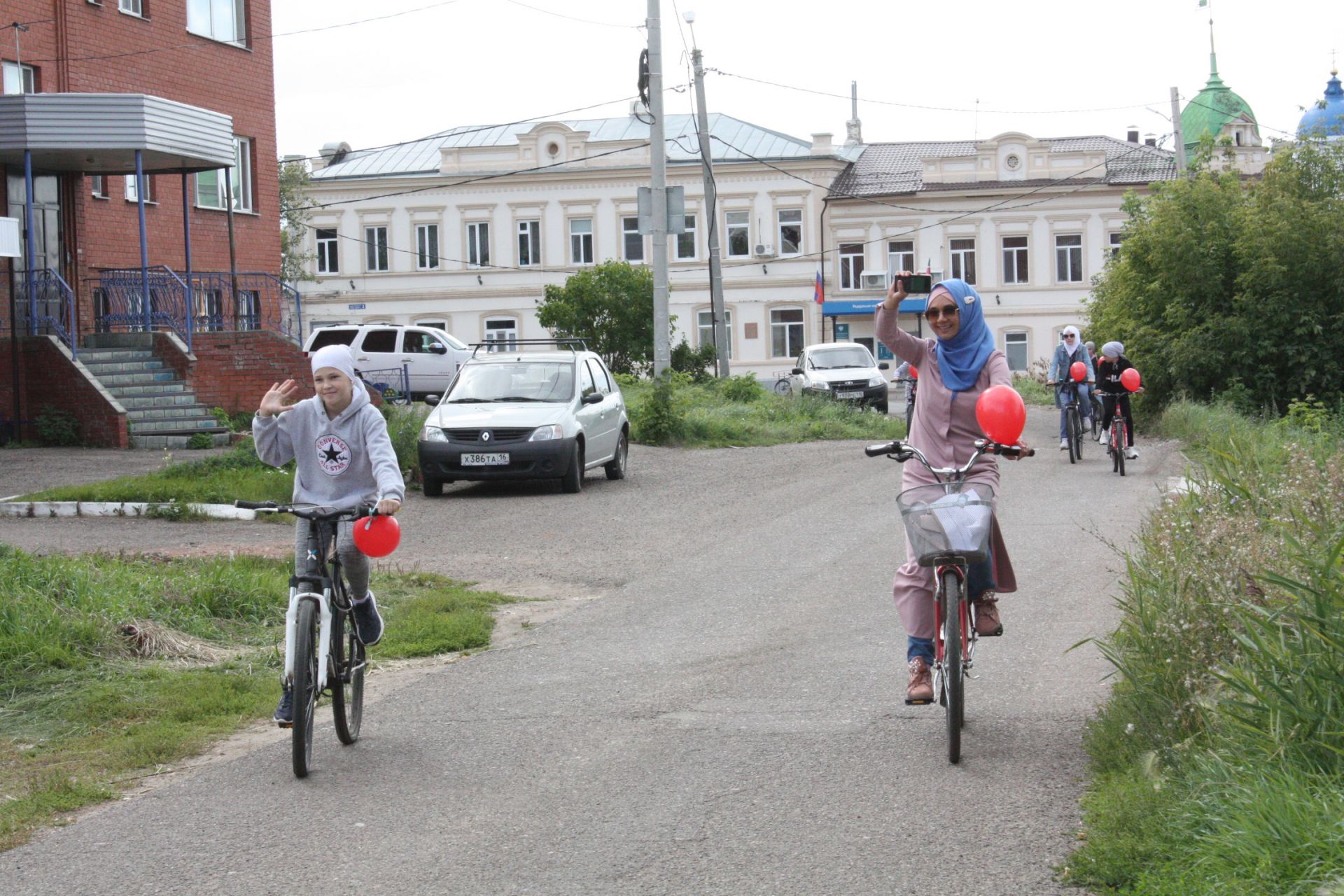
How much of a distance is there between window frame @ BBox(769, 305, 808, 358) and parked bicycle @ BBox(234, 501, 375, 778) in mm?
54772

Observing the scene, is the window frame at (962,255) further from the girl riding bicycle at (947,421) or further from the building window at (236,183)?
the girl riding bicycle at (947,421)

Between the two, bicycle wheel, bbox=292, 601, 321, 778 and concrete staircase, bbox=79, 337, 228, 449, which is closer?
bicycle wheel, bbox=292, 601, 321, 778

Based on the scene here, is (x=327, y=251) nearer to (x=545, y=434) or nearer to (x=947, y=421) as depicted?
(x=545, y=434)

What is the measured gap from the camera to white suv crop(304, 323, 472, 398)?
34438mm

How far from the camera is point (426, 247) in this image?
62125mm

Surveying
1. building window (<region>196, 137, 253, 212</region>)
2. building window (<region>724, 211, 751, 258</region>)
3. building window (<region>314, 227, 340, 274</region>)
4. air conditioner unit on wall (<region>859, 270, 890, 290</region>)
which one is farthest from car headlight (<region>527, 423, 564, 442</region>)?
building window (<region>314, 227, 340, 274</region>)

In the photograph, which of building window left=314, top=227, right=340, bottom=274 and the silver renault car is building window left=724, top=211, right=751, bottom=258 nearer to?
building window left=314, top=227, right=340, bottom=274

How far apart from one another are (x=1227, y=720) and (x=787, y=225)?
188ft

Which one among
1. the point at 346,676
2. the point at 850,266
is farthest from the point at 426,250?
the point at 346,676

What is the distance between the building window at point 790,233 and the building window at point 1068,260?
33.0 feet

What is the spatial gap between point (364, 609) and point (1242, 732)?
11.5 ft

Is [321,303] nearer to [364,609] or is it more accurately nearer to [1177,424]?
[1177,424]

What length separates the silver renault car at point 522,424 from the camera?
664 inches

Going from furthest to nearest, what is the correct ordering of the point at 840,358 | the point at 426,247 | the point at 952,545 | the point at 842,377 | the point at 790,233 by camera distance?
the point at 426,247 → the point at 790,233 → the point at 840,358 → the point at 842,377 → the point at 952,545
